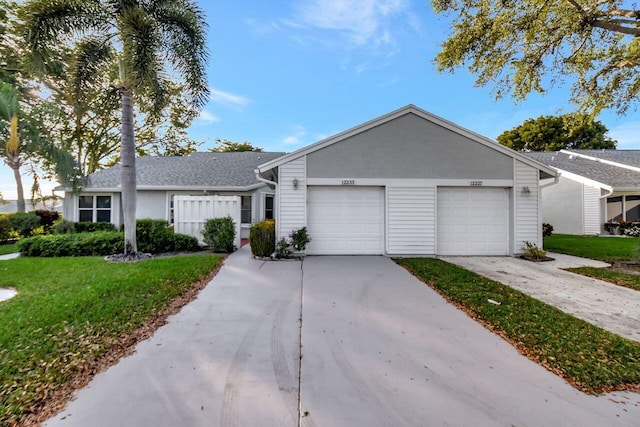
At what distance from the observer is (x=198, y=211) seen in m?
9.63

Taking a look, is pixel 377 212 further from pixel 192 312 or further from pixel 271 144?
pixel 271 144

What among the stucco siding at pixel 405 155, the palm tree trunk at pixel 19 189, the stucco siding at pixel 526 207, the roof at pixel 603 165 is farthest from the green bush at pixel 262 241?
the roof at pixel 603 165

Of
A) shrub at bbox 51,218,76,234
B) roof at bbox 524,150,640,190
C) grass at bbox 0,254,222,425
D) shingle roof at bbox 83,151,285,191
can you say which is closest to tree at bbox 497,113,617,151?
roof at bbox 524,150,640,190

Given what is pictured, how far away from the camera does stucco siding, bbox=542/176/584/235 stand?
15016mm

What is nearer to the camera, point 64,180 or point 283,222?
point 283,222

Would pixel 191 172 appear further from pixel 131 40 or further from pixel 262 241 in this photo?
pixel 262 241

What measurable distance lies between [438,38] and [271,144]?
1543 cm

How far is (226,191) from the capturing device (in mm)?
12781

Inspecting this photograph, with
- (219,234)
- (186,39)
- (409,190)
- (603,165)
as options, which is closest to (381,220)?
(409,190)

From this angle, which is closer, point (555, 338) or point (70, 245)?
point (555, 338)

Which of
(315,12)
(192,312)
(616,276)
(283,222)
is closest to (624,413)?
(192,312)

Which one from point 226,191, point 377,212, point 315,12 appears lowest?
point 377,212

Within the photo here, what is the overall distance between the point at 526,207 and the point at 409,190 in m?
3.86

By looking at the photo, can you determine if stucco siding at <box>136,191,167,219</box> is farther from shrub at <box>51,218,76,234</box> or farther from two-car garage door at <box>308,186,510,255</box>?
two-car garage door at <box>308,186,510,255</box>
